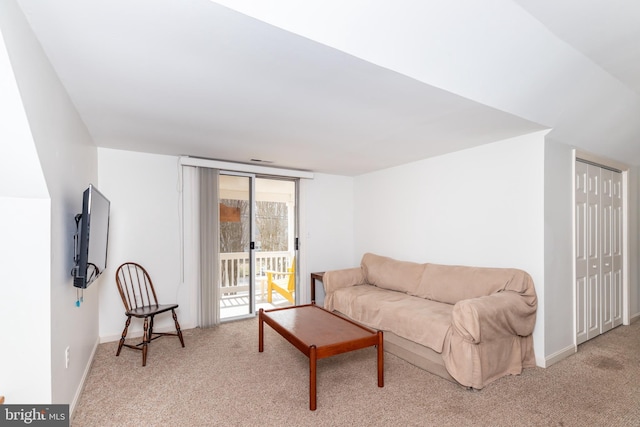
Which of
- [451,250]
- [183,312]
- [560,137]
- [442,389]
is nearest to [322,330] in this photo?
[442,389]

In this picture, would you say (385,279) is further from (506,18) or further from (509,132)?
(506,18)

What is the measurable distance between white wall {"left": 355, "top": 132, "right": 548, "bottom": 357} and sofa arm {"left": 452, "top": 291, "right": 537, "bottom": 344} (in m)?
0.21

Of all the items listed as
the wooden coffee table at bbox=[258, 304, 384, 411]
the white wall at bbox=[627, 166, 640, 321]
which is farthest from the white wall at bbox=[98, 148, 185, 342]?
the white wall at bbox=[627, 166, 640, 321]

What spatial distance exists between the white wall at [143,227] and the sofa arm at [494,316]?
313 cm

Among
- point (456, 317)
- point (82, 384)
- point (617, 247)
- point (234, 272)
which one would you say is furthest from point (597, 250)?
point (82, 384)

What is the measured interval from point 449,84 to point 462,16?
14.1 inches

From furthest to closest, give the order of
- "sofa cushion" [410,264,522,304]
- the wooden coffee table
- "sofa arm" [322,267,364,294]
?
"sofa arm" [322,267,364,294], "sofa cushion" [410,264,522,304], the wooden coffee table

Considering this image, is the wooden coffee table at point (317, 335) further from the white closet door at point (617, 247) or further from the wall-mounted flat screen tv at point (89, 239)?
the white closet door at point (617, 247)

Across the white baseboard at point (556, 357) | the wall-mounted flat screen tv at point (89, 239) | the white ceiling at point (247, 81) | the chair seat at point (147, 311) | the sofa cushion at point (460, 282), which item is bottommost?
the white baseboard at point (556, 357)

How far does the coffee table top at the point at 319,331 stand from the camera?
7.68ft

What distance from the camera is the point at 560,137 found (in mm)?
2852

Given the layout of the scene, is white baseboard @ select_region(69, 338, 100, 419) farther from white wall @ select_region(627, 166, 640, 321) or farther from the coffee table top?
white wall @ select_region(627, 166, 640, 321)

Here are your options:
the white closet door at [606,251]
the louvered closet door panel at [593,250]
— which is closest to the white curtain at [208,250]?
the louvered closet door panel at [593,250]

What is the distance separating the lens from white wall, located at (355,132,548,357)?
2830 millimetres
